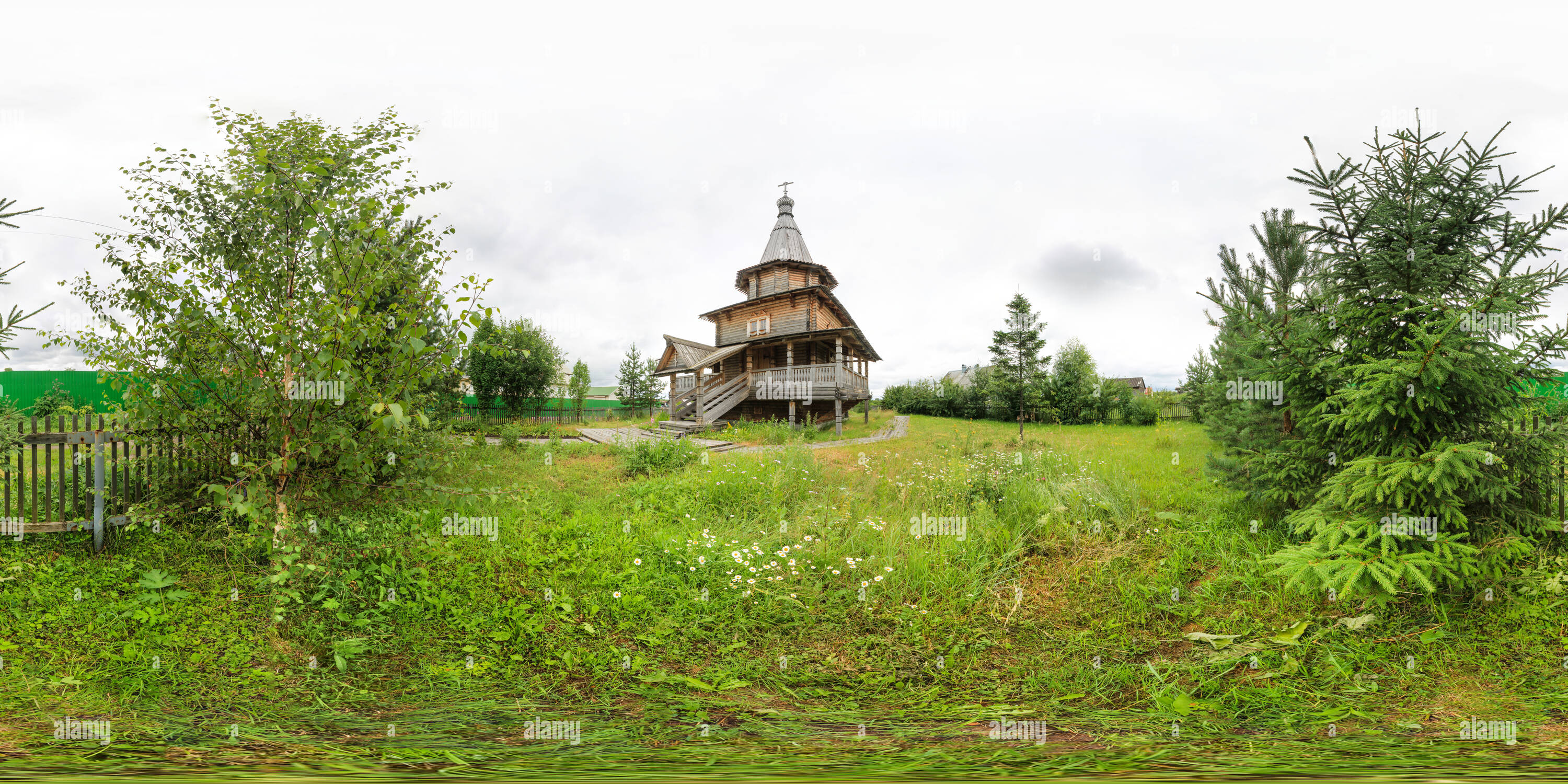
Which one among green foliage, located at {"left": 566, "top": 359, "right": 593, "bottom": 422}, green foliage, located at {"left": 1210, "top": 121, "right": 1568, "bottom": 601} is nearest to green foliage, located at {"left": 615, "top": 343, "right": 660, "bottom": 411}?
green foliage, located at {"left": 566, "top": 359, "right": 593, "bottom": 422}

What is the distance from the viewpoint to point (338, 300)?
11.6 feet

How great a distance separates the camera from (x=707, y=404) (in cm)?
2034

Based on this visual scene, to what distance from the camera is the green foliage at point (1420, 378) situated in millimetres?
3688

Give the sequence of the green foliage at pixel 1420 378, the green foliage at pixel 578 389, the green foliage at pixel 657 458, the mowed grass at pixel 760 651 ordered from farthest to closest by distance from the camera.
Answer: the green foliage at pixel 578 389
the green foliage at pixel 657 458
the green foliage at pixel 1420 378
the mowed grass at pixel 760 651

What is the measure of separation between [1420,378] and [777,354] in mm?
21347

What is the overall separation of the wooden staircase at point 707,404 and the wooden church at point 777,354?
0.13 feet

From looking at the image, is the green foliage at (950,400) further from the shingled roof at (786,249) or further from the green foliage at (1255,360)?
the green foliage at (1255,360)

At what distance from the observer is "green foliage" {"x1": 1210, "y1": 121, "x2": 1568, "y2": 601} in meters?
3.69

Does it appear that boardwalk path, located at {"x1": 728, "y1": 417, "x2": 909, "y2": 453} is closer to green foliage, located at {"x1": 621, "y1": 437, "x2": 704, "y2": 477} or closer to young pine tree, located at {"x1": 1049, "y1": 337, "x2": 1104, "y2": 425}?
green foliage, located at {"x1": 621, "y1": 437, "x2": 704, "y2": 477}

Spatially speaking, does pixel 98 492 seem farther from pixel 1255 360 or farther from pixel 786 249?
pixel 786 249

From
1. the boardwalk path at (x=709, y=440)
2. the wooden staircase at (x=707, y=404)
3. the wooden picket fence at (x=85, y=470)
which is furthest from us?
the wooden staircase at (x=707, y=404)

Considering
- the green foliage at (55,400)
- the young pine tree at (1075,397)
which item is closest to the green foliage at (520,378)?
the green foliage at (55,400)

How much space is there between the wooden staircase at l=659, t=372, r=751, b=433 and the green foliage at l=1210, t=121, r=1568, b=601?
14.9m

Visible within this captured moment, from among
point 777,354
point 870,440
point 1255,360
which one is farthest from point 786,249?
point 1255,360
